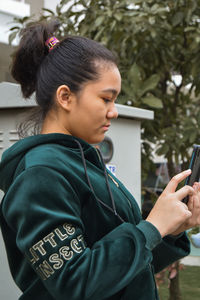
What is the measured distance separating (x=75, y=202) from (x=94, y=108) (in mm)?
249

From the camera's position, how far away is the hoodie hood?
4.04 feet

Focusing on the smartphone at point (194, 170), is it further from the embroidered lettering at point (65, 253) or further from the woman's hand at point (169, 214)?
the embroidered lettering at point (65, 253)

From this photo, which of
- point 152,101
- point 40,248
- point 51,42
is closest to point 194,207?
point 40,248

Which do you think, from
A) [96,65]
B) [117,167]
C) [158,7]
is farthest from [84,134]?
[158,7]

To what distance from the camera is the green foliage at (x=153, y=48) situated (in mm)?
3344

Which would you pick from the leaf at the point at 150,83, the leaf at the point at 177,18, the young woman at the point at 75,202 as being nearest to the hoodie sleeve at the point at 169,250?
the young woman at the point at 75,202

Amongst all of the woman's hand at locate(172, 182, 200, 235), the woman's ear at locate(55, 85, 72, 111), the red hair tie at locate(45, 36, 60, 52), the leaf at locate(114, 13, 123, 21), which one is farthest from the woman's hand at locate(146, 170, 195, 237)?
the leaf at locate(114, 13, 123, 21)

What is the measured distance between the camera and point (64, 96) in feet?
4.14

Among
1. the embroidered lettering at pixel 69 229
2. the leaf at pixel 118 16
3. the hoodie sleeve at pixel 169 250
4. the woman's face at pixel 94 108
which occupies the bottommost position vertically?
the hoodie sleeve at pixel 169 250

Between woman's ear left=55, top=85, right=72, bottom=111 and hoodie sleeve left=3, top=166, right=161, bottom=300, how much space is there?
22 centimetres

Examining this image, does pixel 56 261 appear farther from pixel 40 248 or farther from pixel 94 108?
pixel 94 108

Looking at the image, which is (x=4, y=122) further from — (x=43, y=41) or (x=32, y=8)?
(x=32, y=8)

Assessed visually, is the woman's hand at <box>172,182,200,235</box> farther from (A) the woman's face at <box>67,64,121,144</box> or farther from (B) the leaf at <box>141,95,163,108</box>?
(B) the leaf at <box>141,95,163,108</box>

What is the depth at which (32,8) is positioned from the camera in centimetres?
738
